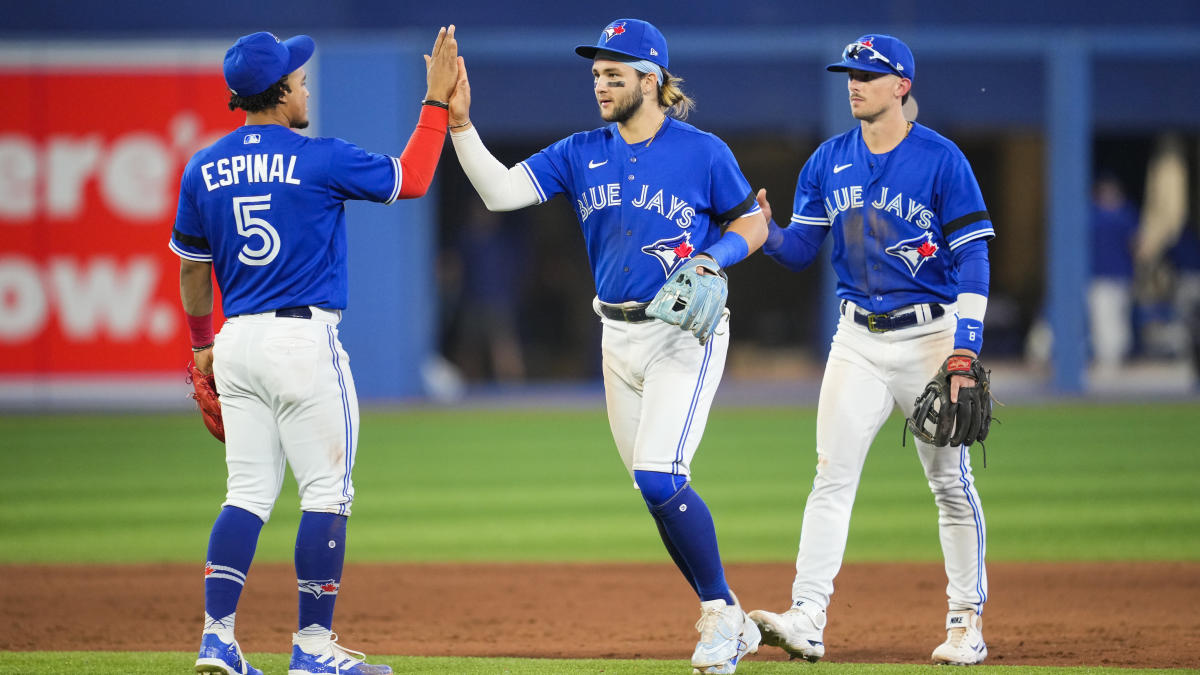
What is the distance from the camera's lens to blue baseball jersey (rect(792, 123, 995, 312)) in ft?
15.8

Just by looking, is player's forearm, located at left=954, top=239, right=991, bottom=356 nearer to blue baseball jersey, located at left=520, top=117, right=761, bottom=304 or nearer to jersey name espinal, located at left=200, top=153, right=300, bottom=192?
blue baseball jersey, located at left=520, top=117, right=761, bottom=304

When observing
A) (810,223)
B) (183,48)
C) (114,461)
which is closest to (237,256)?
(810,223)

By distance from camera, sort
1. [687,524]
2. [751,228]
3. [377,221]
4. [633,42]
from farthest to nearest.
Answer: [377,221], [751,228], [633,42], [687,524]

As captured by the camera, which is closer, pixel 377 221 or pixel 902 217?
pixel 902 217

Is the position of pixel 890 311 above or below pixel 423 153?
below

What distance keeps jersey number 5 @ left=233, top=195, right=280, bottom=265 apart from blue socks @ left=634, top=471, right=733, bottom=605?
4.63 feet

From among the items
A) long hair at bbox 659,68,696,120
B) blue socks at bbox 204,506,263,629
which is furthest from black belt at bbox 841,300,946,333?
blue socks at bbox 204,506,263,629

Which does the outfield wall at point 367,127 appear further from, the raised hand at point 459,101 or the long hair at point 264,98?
the long hair at point 264,98

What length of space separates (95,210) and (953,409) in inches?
511

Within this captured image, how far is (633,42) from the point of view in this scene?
4.63 meters

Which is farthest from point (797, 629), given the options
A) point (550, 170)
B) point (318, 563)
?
point (550, 170)

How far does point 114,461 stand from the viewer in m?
10.9

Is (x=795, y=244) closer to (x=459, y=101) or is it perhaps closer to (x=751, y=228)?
(x=751, y=228)

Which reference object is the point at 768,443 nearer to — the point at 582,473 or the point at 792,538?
the point at 582,473
